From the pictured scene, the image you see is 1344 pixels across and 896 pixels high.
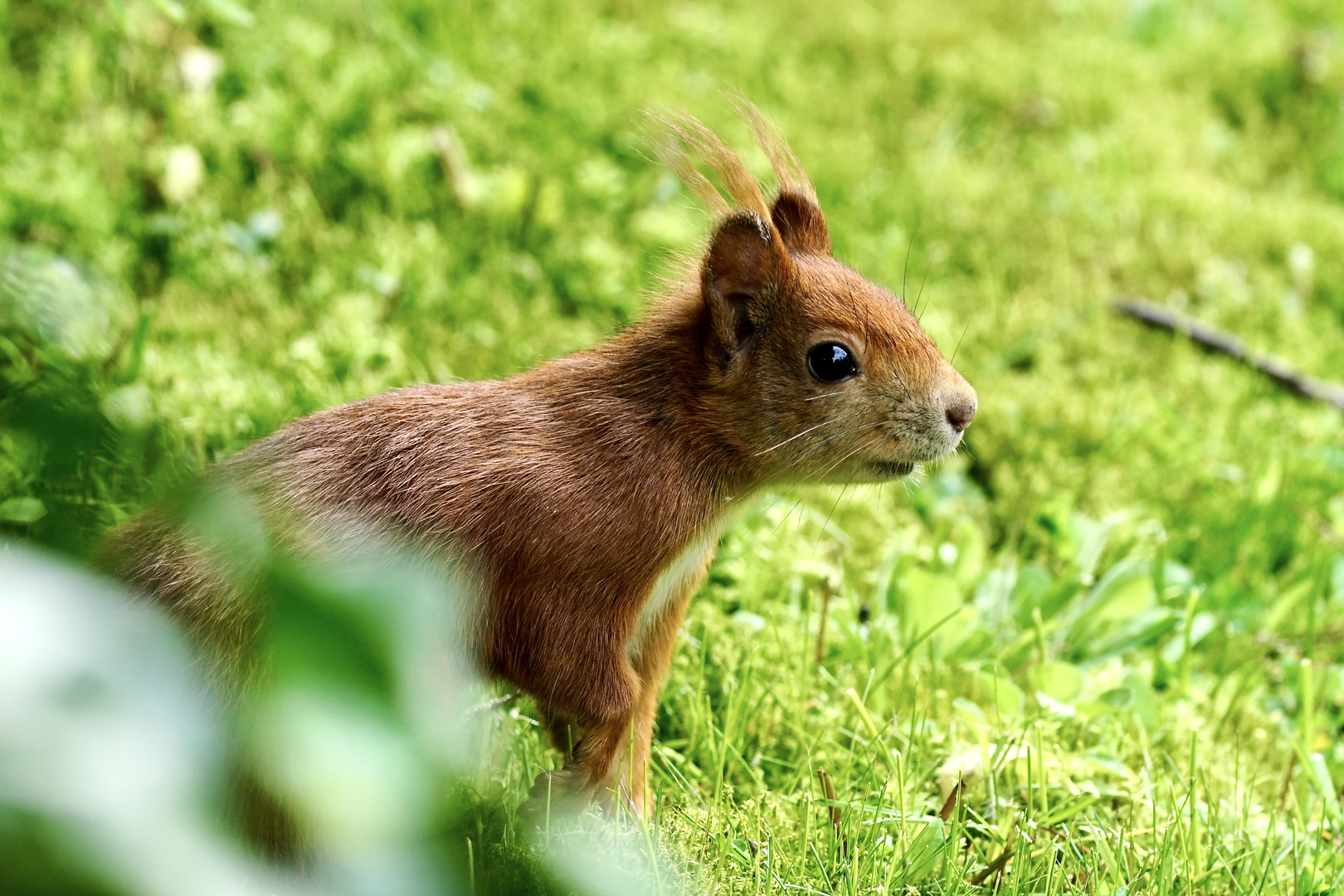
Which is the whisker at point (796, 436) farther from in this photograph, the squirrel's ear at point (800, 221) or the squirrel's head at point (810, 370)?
the squirrel's ear at point (800, 221)

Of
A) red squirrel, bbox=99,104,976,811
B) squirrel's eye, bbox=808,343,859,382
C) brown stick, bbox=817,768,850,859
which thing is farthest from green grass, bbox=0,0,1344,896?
squirrel's eye, bbox=808,343,859,382

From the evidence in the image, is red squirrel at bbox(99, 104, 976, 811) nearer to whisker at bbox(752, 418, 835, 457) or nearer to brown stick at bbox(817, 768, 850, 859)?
whisker at bbox(752, 418, 835, 457)

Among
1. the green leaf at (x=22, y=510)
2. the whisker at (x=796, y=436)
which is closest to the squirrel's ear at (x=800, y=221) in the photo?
the whisker at (x=796, y=436)

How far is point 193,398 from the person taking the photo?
125 inches

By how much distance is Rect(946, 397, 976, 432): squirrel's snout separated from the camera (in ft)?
7.26

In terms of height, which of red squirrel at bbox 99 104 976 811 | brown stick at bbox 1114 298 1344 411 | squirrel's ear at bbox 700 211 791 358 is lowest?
brown stick at bbox 1114 298 1344 411

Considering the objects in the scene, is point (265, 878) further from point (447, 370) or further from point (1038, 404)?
point (1038, 404)

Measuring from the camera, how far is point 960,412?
2.22 m

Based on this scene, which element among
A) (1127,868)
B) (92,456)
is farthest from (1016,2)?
(92,456)

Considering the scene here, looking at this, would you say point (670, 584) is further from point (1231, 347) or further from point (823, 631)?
point (1231, 347)

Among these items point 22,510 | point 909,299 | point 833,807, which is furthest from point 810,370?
point 909,299

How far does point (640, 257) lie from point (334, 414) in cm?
228

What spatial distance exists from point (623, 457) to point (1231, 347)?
3.21 metres

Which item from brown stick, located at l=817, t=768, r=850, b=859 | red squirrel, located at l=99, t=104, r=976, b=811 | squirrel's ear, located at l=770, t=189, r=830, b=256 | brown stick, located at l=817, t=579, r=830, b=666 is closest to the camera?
red squirrel, located at l=99, t=104, r=976, b=811
